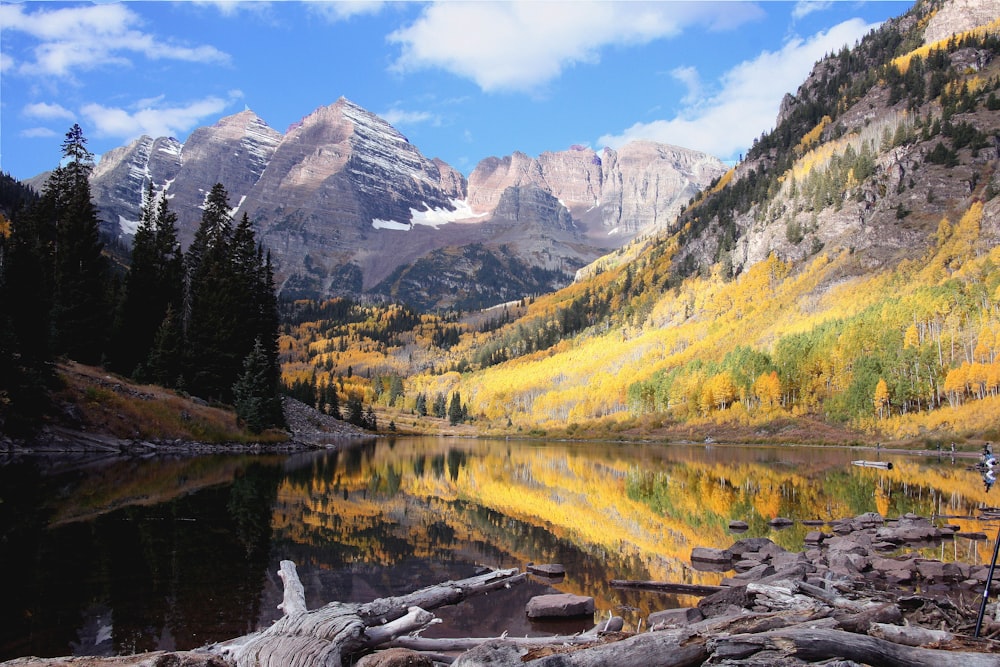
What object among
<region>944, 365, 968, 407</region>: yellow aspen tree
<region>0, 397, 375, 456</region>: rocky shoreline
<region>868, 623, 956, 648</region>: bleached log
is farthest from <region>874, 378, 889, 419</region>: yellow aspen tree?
<region>868, 623, 956, 648</region>: bleached log

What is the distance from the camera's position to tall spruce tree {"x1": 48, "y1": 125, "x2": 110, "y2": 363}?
58469 mm

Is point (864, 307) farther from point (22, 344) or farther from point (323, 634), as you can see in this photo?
point (323, 634)

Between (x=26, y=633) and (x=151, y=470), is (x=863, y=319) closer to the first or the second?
(x=151, y=470)

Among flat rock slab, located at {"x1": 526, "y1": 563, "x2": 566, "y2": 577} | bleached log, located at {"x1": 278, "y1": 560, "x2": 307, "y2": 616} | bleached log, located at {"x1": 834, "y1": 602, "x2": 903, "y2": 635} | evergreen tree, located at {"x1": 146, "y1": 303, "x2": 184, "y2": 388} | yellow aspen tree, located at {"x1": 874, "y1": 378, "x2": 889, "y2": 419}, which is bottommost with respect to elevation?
flat rock slab, located at {"x1": 526, "y1": 563, "x2": 566, "y2": 577}

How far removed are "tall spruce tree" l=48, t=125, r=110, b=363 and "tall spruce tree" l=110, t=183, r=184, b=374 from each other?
1.94 metres

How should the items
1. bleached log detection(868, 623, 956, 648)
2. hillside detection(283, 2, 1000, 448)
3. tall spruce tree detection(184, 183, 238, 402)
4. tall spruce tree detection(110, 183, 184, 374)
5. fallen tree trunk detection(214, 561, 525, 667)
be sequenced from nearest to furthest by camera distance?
fallen tree trunk detection(214, 561, 525, 667) < bleached log detection(868, 623, 956, 648) < tall spruce tree detection(110, 183, 184, 374) < tall spruce tree detection(184, 183, 238, 402) < hillside detection(283, 2, 1000, 448)

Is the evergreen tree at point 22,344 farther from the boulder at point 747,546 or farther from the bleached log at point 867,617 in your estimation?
the bleached log at point 867,617

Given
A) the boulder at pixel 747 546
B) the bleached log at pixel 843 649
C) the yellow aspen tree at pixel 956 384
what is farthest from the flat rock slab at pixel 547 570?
the yellow aspen tree at pixel 956 384

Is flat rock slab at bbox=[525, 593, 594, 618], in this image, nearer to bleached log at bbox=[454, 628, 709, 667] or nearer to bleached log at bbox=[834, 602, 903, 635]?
bleached log at bbox=[834, 602, 903, 635]

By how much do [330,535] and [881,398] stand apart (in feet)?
324

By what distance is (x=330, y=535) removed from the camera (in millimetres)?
22219

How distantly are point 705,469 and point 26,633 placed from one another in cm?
5456

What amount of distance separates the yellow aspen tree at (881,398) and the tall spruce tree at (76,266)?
341 ft

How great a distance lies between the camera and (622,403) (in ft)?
534
